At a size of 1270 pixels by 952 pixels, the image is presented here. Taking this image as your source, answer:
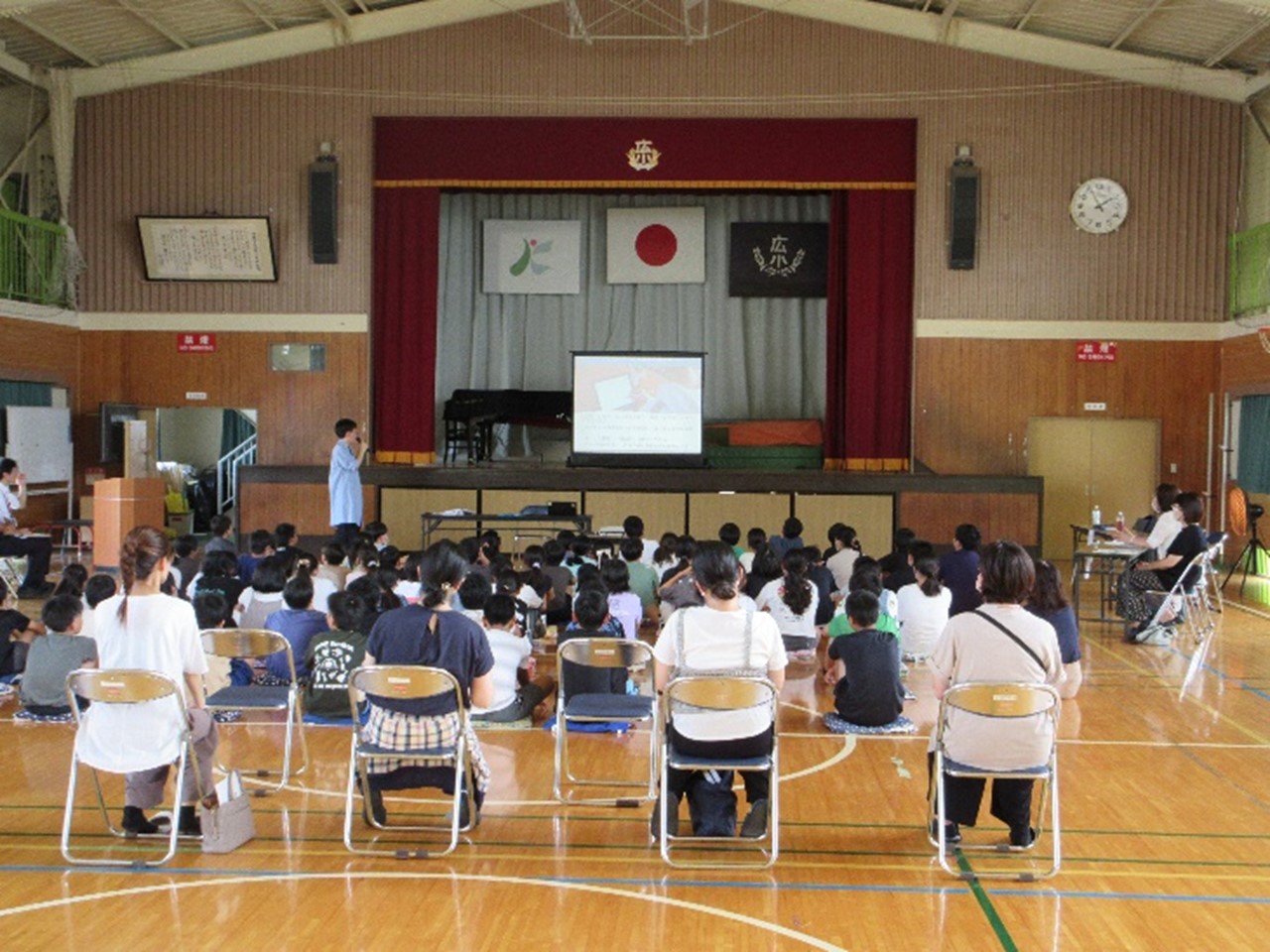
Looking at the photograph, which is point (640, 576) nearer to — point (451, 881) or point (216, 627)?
point (216, 627)

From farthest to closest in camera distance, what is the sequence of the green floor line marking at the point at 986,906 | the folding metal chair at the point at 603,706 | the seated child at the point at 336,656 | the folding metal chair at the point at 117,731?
the seated child at the point at 336,656 < the folding metal chair at the point at 603,706 < the folding metal chair at the point at 117,731 < the green floor line marking at the point at 986,906

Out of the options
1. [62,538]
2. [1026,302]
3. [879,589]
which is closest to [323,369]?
[62,538]

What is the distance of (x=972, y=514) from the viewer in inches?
618

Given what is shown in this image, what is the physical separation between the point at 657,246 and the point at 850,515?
519 centimetres

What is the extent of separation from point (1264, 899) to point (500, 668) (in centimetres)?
353

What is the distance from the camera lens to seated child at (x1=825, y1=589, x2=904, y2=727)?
7137 mm

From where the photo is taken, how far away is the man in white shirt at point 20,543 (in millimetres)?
12484

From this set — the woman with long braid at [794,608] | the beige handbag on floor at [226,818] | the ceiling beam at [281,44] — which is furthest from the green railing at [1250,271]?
the beige handbag on floor at [226,818]

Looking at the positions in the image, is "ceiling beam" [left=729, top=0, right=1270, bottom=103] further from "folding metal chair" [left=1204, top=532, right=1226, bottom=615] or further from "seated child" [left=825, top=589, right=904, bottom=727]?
"seated child" [left=825, top=589, right=904, bottom=727]

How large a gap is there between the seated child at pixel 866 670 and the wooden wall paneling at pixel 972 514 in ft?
27.7

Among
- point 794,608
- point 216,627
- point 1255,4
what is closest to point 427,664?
point 216,627

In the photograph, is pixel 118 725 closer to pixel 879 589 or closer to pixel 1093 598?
pixel 879 589

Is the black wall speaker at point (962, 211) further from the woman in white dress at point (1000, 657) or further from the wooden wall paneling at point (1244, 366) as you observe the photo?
the woman in white dress at point (1000, 657)

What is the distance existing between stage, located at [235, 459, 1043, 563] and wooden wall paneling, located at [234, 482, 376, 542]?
0.62 meters
